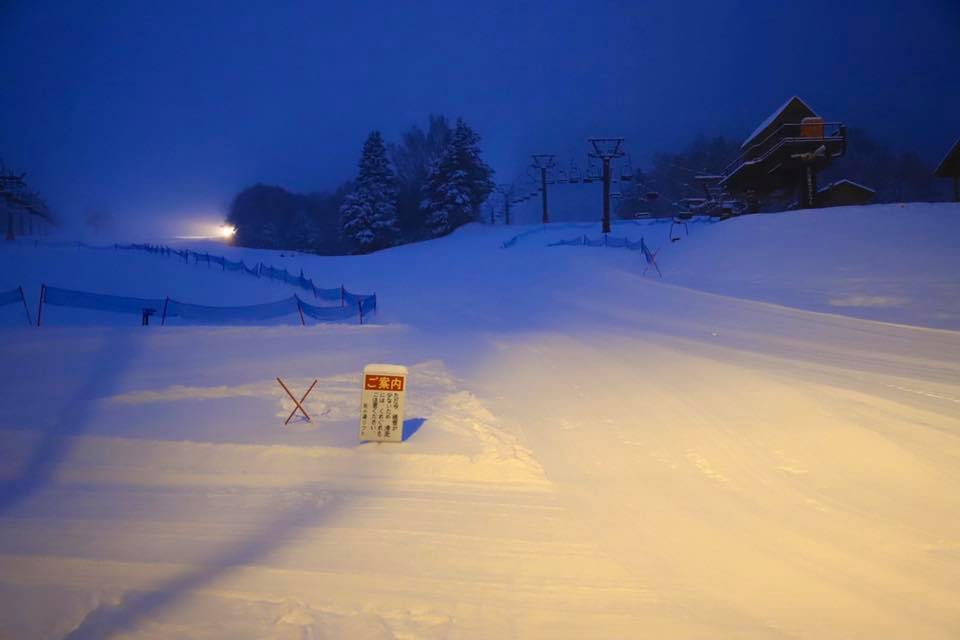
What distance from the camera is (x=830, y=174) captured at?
2414 inches

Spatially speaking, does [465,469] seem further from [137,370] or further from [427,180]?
[427,180]

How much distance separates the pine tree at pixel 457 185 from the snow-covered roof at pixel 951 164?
3781cm

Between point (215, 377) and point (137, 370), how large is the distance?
1.58 meters

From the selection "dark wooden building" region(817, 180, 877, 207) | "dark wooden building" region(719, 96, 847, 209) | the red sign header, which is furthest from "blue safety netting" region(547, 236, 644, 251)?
the red sign header

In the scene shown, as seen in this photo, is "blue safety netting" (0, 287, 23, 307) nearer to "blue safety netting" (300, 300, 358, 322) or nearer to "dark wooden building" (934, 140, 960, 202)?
"blue safety netting" (300, 300, 358, 322)

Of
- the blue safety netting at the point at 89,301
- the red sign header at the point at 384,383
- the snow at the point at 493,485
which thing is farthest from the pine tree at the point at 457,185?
the red sign header at the point at 384,383

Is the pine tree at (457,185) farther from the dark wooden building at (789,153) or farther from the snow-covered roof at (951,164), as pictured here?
the snow-covered roof at (951,164)

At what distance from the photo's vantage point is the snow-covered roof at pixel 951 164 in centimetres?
2677

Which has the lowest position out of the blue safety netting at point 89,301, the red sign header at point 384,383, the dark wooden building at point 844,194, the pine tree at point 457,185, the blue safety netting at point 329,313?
the red sign header at point 384,383

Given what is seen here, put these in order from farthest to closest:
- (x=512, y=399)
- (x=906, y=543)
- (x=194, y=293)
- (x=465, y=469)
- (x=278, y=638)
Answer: (x=194, y=293)
(x=512, y=399)
(x=465, y=469)
(x=906, y=543)
(x=278, y=638)

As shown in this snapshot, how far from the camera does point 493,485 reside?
522 centimetres

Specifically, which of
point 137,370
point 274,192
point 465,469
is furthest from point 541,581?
point 274,192

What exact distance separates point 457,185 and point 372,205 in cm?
941

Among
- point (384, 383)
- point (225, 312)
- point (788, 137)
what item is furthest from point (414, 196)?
point (384, 383)
